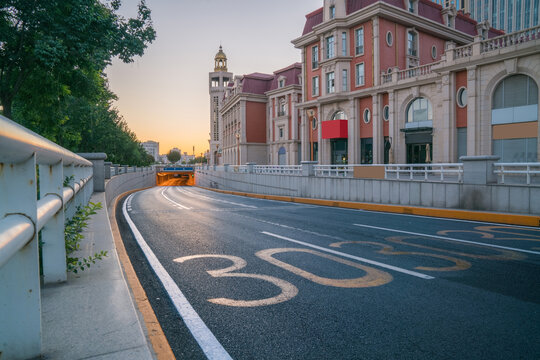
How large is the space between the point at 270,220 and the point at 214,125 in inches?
3751

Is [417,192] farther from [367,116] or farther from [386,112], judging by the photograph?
[367,116]

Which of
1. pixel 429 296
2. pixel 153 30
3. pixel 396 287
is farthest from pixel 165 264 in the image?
pixel 153 30

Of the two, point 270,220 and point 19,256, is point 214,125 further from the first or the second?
point 19,256

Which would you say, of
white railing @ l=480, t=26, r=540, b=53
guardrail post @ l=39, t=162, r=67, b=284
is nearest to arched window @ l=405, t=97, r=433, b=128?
white railing @ l=480, t=26, r=540, b=53

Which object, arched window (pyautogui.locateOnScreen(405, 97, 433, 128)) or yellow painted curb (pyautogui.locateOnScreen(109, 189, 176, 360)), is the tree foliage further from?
arched window (pyautogui.locateOnScreen(405, 97, 433, 128))

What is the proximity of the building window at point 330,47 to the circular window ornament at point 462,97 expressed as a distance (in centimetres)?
1340

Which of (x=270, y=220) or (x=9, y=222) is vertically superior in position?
(x=9, y=222)

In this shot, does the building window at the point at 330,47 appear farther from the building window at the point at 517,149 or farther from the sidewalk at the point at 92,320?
the sidewalk at the point at 92,320

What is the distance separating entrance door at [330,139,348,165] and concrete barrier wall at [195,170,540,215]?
14289mm

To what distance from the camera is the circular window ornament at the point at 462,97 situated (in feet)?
86.2

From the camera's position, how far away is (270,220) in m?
11.8

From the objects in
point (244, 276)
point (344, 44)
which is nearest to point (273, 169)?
point (344, 44)

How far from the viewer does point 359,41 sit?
35.0 meters

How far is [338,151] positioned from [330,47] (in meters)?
10.5
